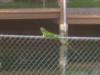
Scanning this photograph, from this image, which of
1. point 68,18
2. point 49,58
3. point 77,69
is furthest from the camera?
point 68,18

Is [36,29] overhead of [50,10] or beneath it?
beneath

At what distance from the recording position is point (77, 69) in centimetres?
964

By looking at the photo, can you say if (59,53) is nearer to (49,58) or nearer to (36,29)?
(49,58)

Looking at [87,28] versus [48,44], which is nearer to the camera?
[48,44]

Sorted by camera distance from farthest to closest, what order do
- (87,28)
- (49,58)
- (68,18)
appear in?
(87,28) → (68,18) → (49,58)

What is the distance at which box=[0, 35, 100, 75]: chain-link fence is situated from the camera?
9805 mm

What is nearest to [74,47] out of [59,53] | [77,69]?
[59,53]

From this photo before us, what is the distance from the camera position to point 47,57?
411 inches

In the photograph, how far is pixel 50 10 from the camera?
36.2 feet

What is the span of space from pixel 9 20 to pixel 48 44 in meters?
1.19

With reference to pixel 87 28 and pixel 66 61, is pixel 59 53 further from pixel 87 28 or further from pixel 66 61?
pixel 87 28

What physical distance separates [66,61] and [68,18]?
5.06 feet

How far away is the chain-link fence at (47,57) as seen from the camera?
980 cm

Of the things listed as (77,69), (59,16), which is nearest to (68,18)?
(59,16)
